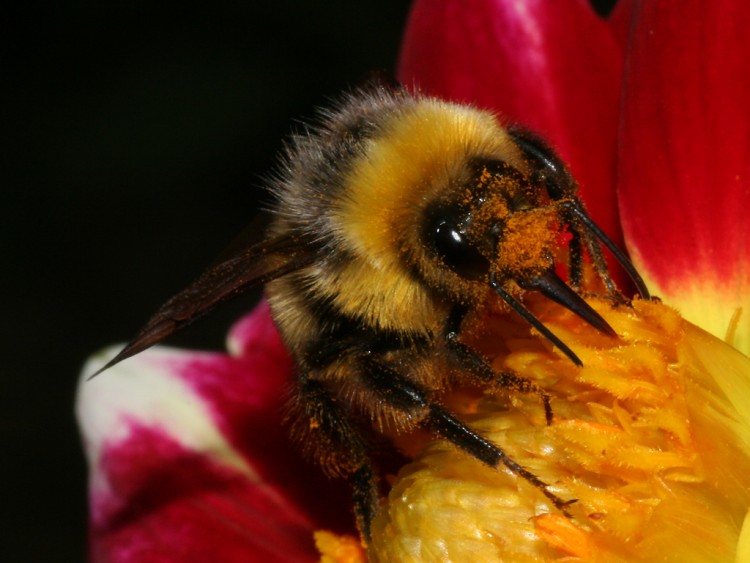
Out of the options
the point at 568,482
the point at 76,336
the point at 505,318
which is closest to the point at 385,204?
the point at 505,318

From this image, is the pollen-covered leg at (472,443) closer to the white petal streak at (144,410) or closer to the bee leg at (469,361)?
the bee leg at (469,361)

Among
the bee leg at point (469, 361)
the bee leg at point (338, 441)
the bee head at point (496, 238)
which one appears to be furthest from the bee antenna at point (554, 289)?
the bee leg at point (338, 441)

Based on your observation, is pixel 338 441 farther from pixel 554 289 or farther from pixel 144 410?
pixel 144 410

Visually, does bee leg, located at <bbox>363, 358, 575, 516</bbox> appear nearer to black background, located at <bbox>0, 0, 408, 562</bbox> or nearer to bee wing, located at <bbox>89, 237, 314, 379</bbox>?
bee wing, located at <bbox>89, 237, 314, 379</bbox>

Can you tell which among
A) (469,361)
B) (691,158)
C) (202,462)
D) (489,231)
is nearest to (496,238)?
(489,231)

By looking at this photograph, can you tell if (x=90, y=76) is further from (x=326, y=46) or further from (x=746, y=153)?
(x=746, y=153)
